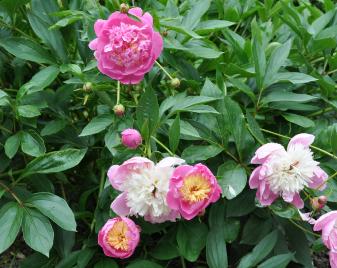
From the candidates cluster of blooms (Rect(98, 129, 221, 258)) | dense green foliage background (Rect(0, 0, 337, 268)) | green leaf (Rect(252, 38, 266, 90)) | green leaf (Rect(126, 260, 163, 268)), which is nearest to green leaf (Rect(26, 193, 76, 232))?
dense green foliage background (Rect(0, 0, 337, 268))

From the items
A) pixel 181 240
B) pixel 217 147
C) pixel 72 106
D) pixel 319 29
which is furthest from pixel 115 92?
pixel 319 29

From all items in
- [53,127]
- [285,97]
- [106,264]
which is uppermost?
[285,97]

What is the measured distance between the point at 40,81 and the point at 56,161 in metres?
0.24

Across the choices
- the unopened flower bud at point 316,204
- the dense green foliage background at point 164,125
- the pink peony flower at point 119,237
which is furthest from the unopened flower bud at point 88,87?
the unopened flower bud at point 316,204

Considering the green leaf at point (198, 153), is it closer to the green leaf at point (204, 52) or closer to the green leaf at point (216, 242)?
the green leaf at point (216, 242)

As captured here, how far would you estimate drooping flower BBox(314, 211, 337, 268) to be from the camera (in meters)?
1.08

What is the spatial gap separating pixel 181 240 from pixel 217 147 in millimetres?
237

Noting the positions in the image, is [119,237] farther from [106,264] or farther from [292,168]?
[292,168]

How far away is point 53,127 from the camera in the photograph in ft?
4.52

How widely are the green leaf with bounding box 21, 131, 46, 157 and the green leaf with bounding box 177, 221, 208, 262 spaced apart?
15.2 inches

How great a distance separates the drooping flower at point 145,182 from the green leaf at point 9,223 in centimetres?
26

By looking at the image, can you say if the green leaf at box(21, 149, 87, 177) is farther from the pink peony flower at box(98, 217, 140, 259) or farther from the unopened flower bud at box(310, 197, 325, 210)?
the unopened flower bud at box(310, 197, 325, 210)

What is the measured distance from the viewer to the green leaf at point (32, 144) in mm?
1266

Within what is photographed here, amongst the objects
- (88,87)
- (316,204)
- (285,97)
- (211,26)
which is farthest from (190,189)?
(211,26)
